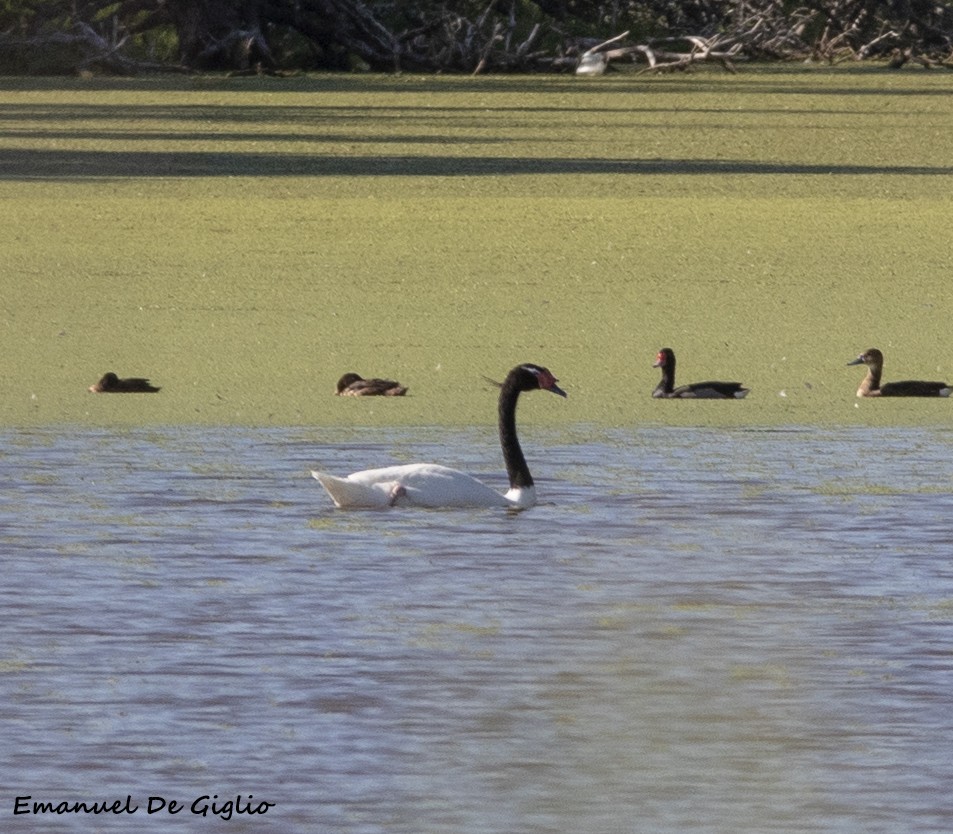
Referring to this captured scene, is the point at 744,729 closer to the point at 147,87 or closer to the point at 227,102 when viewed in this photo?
the point at 227,102

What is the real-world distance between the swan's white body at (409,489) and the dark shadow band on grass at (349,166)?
476 inches

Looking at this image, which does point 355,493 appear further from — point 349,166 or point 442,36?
point 442,36

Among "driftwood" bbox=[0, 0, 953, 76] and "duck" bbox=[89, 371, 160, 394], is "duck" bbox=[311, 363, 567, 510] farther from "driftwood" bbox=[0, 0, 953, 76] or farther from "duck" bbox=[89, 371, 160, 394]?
"driftwood" bbox=[0, 0, 953, 76]

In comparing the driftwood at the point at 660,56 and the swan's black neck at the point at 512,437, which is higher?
the driftwood at the point at 660,56

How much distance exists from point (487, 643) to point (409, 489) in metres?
1.81

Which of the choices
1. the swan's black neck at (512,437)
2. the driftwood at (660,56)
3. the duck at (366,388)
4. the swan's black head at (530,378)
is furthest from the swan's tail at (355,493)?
the driftwood at (660,56)

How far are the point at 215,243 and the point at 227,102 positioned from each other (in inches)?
574

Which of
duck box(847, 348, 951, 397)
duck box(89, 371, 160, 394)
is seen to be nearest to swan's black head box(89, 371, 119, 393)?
duck box(89, 371, 160, 394)

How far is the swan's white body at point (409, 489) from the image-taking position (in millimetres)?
7625

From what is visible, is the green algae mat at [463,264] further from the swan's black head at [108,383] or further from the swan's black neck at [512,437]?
the swan's black neck at [512,437]

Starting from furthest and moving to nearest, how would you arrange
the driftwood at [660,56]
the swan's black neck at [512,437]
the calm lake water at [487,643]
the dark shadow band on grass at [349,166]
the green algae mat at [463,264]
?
the driftwood at [660,56]
the dark shadow band on grass at [349,166]
the green algae mat at [463,264]
the swan's black neck at [512,437]
the calm lake water at [487,643]

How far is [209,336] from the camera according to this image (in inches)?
454

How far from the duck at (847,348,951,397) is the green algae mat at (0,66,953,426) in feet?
0.20

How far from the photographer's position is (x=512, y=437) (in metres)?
8.18
